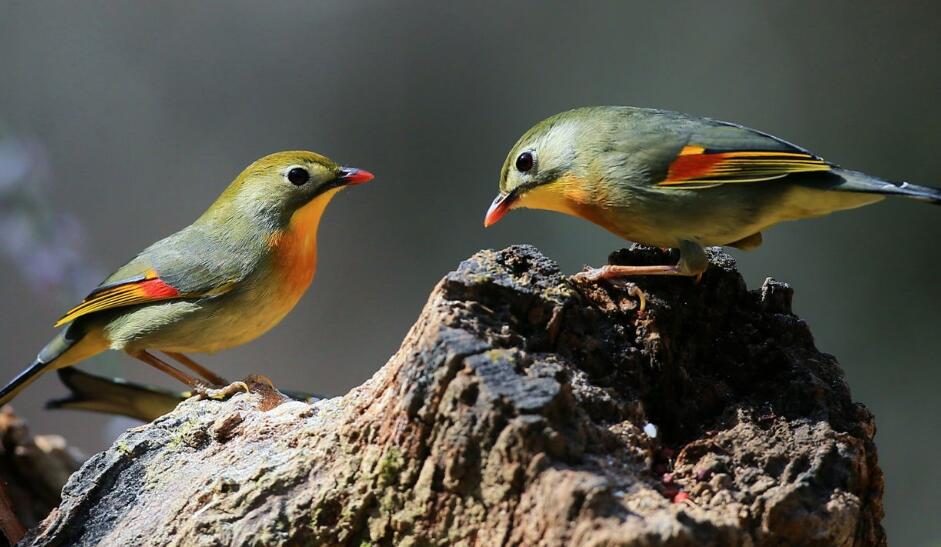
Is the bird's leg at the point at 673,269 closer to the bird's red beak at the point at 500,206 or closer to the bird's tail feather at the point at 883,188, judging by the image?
the bird's tail feather at the point at 883,188

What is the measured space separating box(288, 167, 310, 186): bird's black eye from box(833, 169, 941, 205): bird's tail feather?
1.98 meters

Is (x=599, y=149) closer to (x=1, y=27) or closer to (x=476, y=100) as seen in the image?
(x=476, y=100)

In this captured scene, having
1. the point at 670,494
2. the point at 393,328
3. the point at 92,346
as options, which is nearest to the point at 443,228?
the point at 393,328

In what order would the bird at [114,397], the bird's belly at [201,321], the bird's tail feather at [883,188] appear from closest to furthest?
the bird's tail feather at [883,188], the bird's belly at [201,321], the bird at [114,397]

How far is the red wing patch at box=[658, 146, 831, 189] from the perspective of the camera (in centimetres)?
270

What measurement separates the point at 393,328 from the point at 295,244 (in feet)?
5.73

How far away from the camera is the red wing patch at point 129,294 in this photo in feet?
11.2

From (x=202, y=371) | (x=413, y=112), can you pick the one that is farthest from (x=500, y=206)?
(x=413, y=112)

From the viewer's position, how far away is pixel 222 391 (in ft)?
9.28

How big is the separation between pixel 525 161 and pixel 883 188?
113 centimetres

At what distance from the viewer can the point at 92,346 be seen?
3.67 metres


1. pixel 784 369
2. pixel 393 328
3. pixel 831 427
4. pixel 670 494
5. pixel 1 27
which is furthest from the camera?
pixel 393 328

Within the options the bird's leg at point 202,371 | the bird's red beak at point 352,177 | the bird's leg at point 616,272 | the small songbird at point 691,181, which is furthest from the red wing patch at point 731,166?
the bird's leg at point 202,371

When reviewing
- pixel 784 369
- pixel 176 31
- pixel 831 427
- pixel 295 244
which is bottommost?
pixel 831 427
